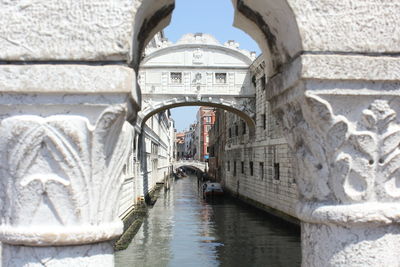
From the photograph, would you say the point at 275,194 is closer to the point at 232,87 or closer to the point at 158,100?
the point at 232,87

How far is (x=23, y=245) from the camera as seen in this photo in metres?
1.81

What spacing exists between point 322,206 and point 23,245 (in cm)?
133

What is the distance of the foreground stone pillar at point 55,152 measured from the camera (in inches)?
69.6

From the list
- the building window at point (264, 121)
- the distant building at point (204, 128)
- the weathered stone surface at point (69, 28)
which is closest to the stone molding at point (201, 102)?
the building window at point (264, 121)

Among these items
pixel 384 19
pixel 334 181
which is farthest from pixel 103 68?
pixel 384 19

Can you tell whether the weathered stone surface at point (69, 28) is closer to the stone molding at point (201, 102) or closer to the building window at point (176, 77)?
the stone molding at point (201, 102)

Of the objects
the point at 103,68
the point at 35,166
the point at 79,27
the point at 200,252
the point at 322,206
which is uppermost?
the point at 79,27

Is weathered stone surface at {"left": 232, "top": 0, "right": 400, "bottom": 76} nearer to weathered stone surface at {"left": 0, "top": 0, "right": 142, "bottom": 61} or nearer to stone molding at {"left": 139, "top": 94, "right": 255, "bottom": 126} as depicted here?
weathered stone surface at {"left": 0, "top": 0, "right": 142, "bottom": 61}

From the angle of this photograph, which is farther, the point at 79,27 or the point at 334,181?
the point at 334,181

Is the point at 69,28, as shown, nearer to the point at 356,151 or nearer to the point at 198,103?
the point at 356,151

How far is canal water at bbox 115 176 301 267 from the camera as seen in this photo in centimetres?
910

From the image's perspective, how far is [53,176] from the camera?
1787 millimetres

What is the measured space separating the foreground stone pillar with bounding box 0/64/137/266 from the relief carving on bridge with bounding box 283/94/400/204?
2.80 feet

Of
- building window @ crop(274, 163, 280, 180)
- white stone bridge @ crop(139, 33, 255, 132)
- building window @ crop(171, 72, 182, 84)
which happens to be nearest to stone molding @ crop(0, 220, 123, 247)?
building window @ crop(274, 163, 280, 180)
